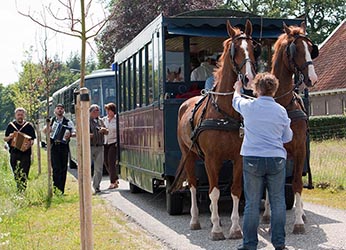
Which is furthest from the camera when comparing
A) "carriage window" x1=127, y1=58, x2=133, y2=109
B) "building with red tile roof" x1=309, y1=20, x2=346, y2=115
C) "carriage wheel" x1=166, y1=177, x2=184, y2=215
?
"building with red tile roof" x1=309, y1=20, x2=346, y2=115

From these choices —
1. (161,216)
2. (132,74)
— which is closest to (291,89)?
(161,216)

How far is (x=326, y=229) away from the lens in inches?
360

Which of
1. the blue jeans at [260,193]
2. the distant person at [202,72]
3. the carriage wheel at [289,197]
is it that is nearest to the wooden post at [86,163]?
the blue jeans at [260,193]

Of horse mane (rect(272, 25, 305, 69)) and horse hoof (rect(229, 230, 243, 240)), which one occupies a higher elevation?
horse mane (rect(272, 25, 305, 69))

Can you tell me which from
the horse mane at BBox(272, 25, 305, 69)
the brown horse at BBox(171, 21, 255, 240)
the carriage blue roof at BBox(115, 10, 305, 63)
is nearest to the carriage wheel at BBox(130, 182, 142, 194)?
the carriage blue roof at BBox(115, 10, 305, 63)

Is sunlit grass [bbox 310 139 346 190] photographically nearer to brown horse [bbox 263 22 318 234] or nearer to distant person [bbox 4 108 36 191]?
brown horse [bbox 263 22 318 234]

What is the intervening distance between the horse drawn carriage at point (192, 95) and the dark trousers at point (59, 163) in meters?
1.80

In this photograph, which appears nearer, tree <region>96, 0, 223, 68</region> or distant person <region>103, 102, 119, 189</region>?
distant person <region>103, 102, 119, 189</region>

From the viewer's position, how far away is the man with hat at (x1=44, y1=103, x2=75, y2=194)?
14.0m

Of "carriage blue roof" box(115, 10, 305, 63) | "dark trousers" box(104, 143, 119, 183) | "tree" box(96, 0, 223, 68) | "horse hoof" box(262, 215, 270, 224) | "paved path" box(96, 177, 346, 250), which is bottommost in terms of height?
"paved path" box(96, 177, 346, 250)

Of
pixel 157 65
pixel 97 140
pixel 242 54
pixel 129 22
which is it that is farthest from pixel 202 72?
pixel 129 22

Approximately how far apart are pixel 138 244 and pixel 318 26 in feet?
180

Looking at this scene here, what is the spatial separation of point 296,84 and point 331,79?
2596cm

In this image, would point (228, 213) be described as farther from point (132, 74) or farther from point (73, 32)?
point (73, 32)
